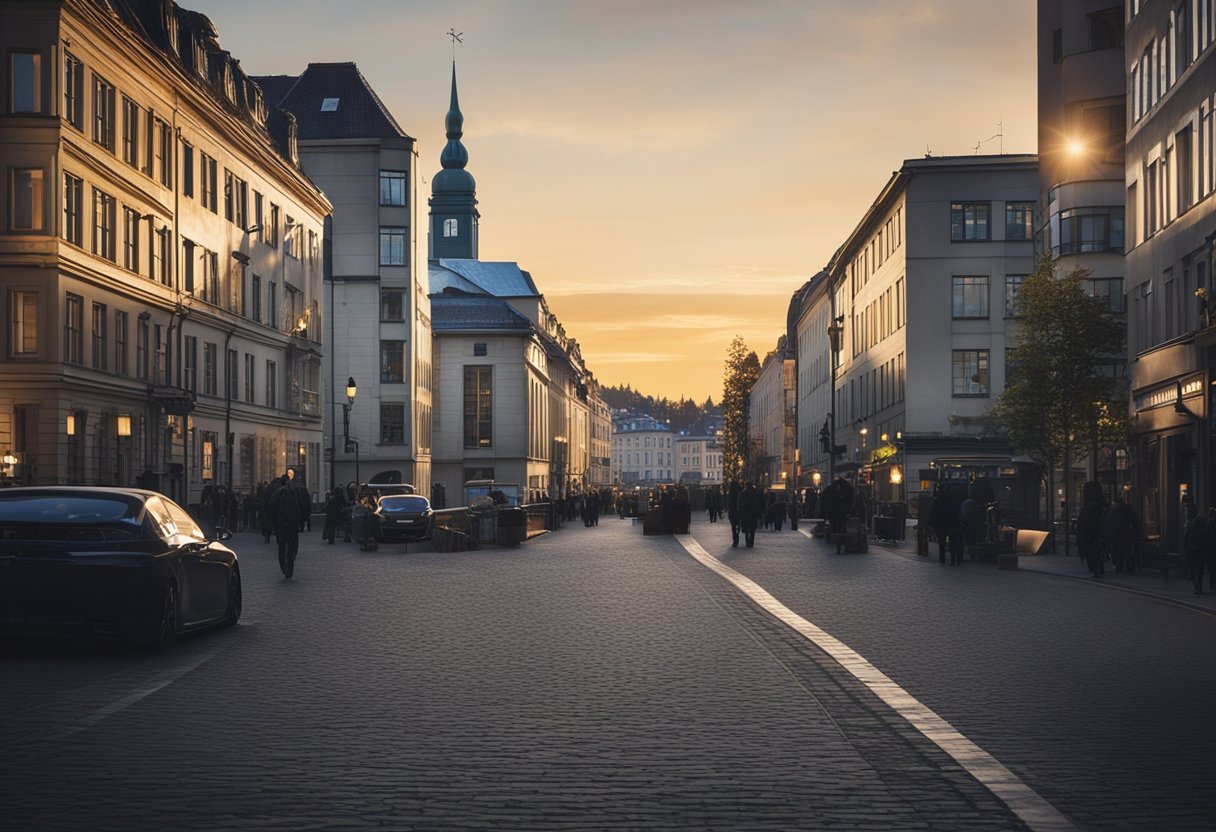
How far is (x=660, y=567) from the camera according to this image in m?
32.3

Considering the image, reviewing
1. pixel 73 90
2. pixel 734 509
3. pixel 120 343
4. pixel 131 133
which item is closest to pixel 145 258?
pixel 120 343

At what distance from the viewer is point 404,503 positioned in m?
49.3

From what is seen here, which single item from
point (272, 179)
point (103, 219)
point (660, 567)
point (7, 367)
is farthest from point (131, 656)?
point (272, 179)

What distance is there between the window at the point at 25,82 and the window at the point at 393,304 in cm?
4757

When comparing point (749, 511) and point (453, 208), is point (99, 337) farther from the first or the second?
point (453, 208)

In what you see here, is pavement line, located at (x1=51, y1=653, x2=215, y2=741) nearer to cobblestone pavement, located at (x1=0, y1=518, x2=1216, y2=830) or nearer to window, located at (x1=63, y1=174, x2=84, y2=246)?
cobblestone pavement, located at (x1=0, y1=518, x2=1216, y2=830)

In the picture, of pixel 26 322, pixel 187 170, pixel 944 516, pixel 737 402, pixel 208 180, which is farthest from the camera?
pixel 737 402

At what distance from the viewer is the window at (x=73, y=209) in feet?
151

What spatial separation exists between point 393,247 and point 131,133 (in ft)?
134

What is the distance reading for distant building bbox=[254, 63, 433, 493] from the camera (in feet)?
301

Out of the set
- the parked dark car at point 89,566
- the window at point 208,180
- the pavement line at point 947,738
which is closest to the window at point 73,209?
the window at point 208,180

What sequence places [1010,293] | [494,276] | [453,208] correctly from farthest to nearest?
[453,208], [494,276], [1010,293]

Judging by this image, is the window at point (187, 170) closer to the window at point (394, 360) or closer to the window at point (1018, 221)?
the window at point (394, 360)

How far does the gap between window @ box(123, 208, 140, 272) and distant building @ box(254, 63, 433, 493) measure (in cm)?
3922
